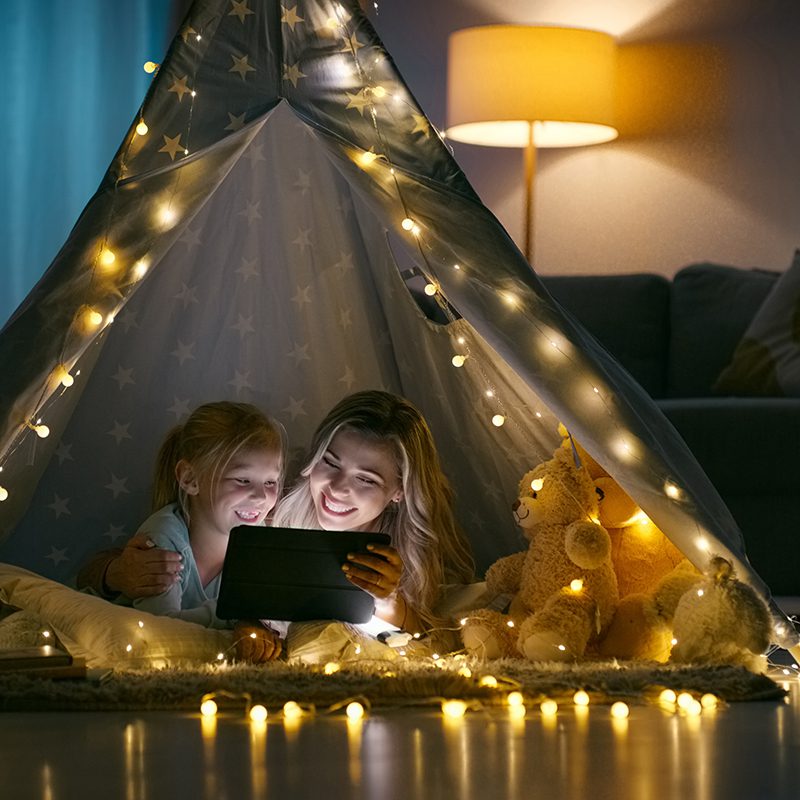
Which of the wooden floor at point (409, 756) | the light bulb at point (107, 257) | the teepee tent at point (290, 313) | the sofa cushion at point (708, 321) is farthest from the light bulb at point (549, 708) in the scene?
the sofa cushion at point (708, 321)

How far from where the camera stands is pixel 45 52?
468 cm

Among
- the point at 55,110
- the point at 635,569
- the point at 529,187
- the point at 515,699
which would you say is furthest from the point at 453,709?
the point at 55,110

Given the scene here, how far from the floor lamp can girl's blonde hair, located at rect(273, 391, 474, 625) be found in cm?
197

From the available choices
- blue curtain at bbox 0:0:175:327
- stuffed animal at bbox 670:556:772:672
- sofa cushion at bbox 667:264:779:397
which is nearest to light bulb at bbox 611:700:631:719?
stuffed animal at bbox 670:556:772:672

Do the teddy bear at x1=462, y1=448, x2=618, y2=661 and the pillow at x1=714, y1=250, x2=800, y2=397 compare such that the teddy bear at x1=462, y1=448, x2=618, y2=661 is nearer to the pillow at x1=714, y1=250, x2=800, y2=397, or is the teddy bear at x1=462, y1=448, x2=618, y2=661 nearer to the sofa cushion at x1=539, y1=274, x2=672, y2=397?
the pillow at x1=714, y1=250, x2=800, y2=397

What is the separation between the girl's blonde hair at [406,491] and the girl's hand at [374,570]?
161 millimetres

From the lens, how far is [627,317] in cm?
404

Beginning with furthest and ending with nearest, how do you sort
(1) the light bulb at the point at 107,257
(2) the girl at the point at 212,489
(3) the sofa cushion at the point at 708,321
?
(3) the sofa cushion at the point at 708,321 < (2) the girl at the point at 212,489 < (1) the light bulb at the point at 107,257

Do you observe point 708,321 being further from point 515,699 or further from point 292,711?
point 292,711

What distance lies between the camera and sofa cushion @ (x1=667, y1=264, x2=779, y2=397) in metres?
3.91

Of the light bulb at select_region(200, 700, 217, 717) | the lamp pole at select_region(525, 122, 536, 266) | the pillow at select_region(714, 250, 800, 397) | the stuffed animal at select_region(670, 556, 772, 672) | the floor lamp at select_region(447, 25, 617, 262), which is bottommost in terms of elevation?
the light bulb at select_region(200, 700, 217, 717)

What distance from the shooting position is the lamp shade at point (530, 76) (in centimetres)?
421

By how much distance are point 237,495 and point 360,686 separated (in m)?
0.67

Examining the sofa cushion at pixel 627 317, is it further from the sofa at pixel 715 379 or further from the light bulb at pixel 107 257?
the light bulb at pixel 107 257
